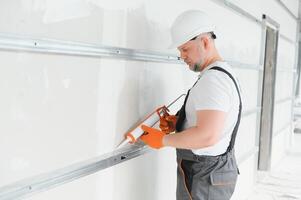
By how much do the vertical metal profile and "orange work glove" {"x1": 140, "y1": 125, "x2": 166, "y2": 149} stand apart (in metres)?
3.81

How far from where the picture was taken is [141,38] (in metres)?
2.02

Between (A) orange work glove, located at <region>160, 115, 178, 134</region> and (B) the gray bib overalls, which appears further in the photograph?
(A) orange work glove, located at <region>160, 115, 178, 134</region>

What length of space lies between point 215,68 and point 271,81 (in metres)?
3.84

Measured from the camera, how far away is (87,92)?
165 centimetres

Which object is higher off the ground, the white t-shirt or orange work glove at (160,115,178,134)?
the white t-shirt

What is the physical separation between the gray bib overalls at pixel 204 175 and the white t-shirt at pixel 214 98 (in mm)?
45

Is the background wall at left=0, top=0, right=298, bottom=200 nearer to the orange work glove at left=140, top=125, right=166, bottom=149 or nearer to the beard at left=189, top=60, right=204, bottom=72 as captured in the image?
the orange work glove at left=140, top=125, right=166, bottom=149

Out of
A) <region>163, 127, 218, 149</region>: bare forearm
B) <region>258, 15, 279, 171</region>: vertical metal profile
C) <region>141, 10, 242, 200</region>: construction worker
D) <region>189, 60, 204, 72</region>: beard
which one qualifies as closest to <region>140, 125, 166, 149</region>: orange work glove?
<region>141, 10, 242, 200</region>: construction worker

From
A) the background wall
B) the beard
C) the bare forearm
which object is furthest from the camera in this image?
the beard

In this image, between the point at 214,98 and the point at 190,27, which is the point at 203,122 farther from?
the point at 190,27

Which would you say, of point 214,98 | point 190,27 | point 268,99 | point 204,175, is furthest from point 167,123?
point 268,99

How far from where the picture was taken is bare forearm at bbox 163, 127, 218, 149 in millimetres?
1728

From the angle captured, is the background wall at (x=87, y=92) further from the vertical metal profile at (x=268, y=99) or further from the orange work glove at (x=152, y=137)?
the vertical metal profile at (x=268, y=99)

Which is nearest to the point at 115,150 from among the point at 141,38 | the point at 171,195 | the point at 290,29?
the point at 141,38
